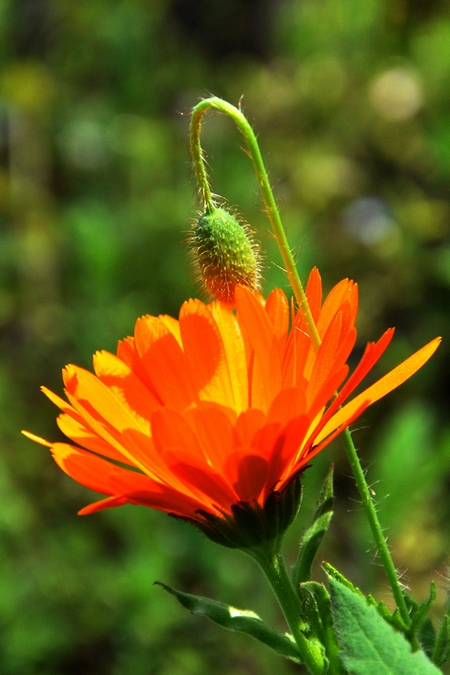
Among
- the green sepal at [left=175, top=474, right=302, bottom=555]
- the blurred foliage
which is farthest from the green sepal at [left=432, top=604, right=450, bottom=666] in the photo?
the blurred foliage

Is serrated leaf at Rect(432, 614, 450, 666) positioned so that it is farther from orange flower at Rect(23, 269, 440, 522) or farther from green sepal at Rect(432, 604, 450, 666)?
orange flower at Rect(23, 269, 440, 522)

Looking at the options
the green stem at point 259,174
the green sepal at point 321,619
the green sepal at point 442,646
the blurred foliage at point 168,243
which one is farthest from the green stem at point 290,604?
the blurred foliage at point 168,243

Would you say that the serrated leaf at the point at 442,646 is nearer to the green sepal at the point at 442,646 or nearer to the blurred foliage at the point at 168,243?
the green sepal at the point at 442,646

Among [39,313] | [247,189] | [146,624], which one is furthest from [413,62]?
[146,624]

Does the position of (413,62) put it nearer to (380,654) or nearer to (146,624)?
(146,624)

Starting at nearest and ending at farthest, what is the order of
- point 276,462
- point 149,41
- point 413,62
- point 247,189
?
1. point 276,462
2. point 247,189
3. point 413,62
4. point 149,41
